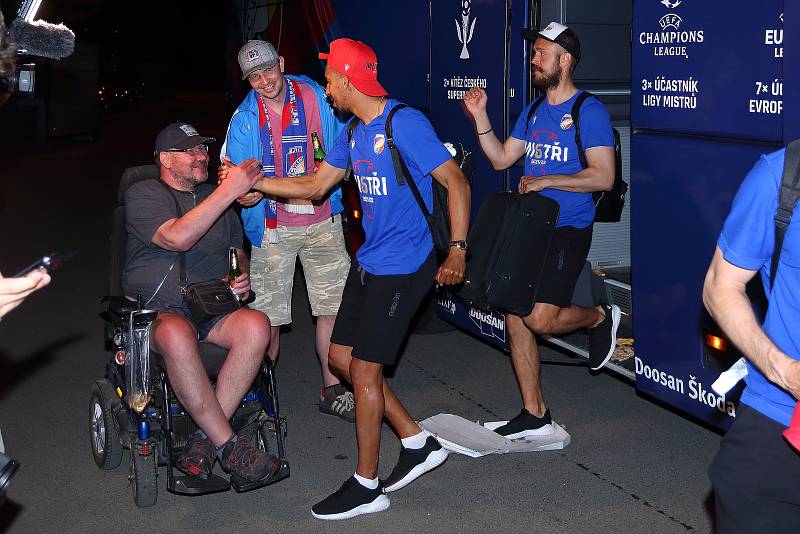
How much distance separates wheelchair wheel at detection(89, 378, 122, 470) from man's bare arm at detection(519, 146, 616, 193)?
239 cm

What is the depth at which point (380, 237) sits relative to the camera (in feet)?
15.2

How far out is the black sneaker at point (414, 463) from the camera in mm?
4844

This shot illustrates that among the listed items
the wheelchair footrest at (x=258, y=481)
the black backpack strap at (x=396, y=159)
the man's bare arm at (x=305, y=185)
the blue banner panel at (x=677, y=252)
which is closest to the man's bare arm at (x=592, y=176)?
the blue banner panel at (x=677, y=252)

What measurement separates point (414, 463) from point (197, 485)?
1.00m

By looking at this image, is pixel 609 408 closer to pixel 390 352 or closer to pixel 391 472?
pixel 391 472

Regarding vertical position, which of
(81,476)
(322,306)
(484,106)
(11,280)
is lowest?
(81,476)

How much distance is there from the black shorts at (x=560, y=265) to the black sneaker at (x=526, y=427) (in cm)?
62

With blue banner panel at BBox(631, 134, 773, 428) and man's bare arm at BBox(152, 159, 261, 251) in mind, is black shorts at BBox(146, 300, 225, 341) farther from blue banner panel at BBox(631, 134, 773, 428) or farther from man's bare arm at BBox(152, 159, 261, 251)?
blue banner panel at BBox(631, 134, 773, 428)

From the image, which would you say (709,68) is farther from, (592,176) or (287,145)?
(287,145)

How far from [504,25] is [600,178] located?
1.28m

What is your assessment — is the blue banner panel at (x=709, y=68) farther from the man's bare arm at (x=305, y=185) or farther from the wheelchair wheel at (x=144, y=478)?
the wheelchair wheel at (x=144, y=478)

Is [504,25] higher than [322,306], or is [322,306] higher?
[504,25]

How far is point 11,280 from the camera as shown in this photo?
2.66 metres

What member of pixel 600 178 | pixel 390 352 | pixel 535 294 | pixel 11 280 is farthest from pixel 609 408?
pixel 11 280
